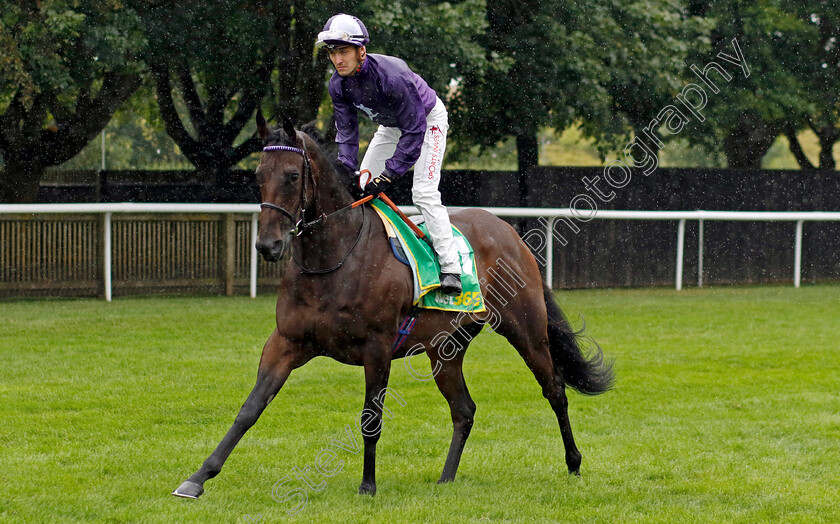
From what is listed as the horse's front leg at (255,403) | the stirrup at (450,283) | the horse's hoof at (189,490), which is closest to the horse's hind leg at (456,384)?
the stirrup at (450,283)

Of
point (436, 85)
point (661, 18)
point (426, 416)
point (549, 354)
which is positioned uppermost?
point (661, 18)

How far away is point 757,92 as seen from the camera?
1605 cm

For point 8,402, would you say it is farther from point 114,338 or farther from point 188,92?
point 188,92

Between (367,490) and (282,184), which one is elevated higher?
(282,184)

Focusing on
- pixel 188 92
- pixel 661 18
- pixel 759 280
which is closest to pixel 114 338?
pixel 188 92

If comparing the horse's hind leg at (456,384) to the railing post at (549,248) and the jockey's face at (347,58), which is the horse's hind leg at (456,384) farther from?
the railing post at (549,248)

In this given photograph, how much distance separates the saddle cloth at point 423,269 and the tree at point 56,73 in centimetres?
752

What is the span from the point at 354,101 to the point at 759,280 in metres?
13.6

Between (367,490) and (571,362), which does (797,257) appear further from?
(367,490)

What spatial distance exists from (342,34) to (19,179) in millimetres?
11356

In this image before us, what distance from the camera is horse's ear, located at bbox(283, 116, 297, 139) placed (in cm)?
395

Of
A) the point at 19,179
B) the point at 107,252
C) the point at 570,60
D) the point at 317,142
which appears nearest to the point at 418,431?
the point at 317,142

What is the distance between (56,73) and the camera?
11.2 m

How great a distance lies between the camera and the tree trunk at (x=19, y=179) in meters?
14.0
